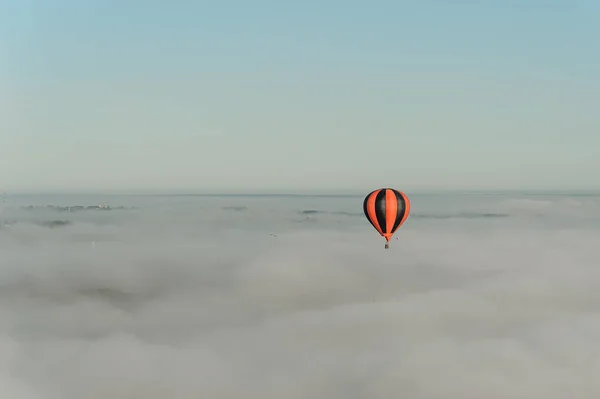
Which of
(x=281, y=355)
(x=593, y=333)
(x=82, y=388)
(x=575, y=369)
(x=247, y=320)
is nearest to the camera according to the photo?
(x=82, y=388)

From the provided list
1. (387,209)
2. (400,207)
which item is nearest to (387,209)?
(387,209)

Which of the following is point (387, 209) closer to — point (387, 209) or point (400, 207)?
point (387, 209)

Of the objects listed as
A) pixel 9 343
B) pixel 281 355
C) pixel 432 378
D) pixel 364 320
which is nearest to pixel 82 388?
pixel 281 355

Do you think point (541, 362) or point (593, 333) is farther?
point (593, 333)

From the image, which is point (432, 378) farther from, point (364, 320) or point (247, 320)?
point (247, 320)

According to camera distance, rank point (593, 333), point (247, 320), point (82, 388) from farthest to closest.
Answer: point (247, 320) < point (593, 333) < point (82, 388)

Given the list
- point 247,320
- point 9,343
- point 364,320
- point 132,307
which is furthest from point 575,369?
point 9,343
